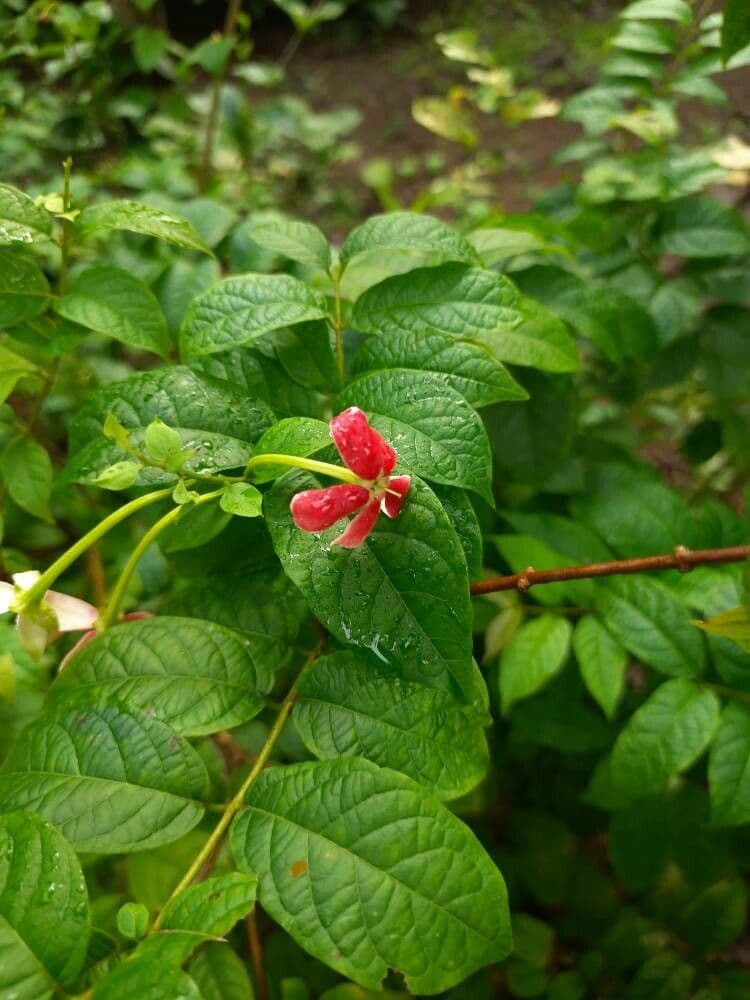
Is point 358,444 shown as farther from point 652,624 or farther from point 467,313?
point 652,624

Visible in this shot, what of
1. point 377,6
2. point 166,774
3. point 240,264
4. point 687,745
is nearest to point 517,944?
point 687,745

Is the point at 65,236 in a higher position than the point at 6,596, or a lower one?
higher

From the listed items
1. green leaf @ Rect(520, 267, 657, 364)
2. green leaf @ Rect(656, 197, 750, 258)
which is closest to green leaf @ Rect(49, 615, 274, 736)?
green leaf @ Rect(520, 267, 657, 364)

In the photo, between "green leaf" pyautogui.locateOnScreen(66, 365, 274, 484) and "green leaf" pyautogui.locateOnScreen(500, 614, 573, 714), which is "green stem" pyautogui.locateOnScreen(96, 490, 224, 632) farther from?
"green leaf" pyautogui.locateOnScreen(500, 614, 573, 714)

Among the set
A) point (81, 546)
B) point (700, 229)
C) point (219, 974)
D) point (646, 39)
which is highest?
point (646, 39)

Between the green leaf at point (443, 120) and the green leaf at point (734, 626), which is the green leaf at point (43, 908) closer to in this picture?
the green leaf at point (734, 626)

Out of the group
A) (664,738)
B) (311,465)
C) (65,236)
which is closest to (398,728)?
(311,465)

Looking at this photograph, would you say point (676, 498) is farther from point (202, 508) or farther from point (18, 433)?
point (18, 433)
